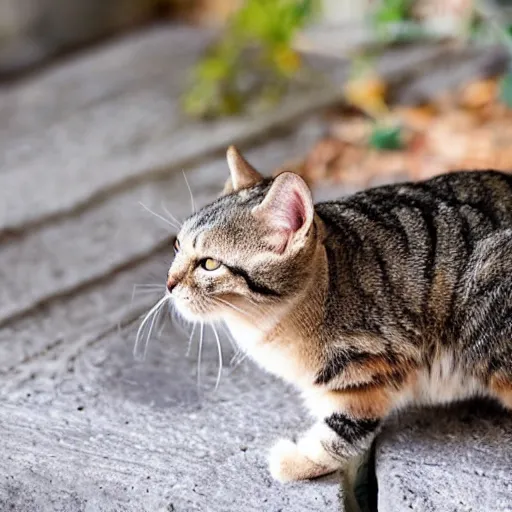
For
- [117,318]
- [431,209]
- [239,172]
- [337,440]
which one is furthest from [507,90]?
[337,440]

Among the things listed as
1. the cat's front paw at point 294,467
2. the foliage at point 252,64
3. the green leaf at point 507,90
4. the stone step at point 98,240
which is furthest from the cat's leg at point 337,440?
the foliage at point 252,64

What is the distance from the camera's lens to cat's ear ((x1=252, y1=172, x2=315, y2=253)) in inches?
59.8

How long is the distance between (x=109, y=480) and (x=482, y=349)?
745 millimetres

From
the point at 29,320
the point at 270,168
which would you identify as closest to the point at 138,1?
the point at 270,168

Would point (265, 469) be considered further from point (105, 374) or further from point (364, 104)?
point (364, 104)

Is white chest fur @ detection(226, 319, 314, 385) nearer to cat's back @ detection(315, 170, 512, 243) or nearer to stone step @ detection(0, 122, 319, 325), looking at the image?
cat's back @ detection(315, 170, 512, 243)

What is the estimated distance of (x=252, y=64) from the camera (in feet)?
12.4

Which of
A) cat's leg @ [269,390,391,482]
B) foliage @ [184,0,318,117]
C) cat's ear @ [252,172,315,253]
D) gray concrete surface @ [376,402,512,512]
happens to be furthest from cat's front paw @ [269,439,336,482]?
foliage @ [184,0,318,117]

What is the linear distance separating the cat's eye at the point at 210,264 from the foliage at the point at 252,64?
5.69 feet

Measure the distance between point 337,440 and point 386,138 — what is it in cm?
156

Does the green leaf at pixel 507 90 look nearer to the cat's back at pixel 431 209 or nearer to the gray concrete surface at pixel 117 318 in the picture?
the gray concrete surface at pixel 117 318

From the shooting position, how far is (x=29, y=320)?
2213 millimetres

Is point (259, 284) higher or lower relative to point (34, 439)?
higher

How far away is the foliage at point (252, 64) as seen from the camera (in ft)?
10.4
